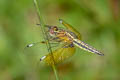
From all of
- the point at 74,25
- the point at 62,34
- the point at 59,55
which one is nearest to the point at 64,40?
the point at 62,34

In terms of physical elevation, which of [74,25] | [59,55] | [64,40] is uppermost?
[64,40]

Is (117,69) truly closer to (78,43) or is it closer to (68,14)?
(68,14)

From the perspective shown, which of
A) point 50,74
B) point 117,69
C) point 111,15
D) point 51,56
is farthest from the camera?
point 111,15

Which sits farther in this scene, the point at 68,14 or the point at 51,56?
the point at 68,14

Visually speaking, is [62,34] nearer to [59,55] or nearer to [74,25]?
[59,55]

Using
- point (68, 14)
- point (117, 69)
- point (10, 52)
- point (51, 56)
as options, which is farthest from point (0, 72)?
point (51, 56)

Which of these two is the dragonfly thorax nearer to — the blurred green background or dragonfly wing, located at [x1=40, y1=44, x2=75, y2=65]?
dragonfly wing, located at [x1=40, y1=44, x2=75, y2=65]

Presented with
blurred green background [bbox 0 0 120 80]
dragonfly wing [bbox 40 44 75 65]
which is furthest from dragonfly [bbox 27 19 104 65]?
blurred green background [bbox 0 0 120 80]

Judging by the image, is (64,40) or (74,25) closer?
(64,40)
